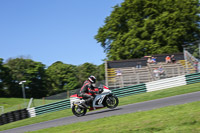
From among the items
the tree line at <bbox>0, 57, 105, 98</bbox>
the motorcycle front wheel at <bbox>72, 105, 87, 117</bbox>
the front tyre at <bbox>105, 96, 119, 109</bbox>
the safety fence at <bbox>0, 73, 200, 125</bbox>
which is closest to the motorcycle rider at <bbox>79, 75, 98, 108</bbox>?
the motorcycle front wheel at <bbox>72, 105, 87, 117</bbox>

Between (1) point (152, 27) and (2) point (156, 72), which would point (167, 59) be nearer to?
(2) point (156, 72)

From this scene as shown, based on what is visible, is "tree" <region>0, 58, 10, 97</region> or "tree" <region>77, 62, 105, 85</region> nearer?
"tree" <region>0, 58, 10, 97</region>

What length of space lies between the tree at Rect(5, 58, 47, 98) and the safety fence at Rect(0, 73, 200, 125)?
140ft

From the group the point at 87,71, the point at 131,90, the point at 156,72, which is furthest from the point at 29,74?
the point at 131,90

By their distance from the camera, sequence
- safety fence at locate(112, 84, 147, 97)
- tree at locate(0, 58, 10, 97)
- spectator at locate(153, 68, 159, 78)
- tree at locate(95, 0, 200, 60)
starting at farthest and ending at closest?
tree at locate(0, 58, 10, 97), tree at locate(95, 0, 200, 60), spectator at locate(153, 68, 159, 78), safety fence at locate(112, 84, 147, 97)

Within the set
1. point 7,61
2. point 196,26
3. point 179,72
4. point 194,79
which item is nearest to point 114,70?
point 179,72

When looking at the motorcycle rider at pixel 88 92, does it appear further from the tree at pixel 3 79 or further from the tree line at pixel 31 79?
the tree at pixel 3 79

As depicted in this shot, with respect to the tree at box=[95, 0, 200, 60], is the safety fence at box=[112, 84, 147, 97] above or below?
below

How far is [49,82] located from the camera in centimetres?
7125

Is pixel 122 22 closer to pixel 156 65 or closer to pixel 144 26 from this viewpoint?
pixel 144 26

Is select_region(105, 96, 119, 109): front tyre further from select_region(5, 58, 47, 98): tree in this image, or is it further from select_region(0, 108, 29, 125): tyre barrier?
select_region(5, 58, 47, 98): tree

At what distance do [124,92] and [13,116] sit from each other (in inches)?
332

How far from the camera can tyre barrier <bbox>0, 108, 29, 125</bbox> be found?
18880 millimetres

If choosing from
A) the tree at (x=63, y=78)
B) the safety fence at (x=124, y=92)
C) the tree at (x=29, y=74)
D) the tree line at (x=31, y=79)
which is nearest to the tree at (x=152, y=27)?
the safety fence at (x=124, y=92)
